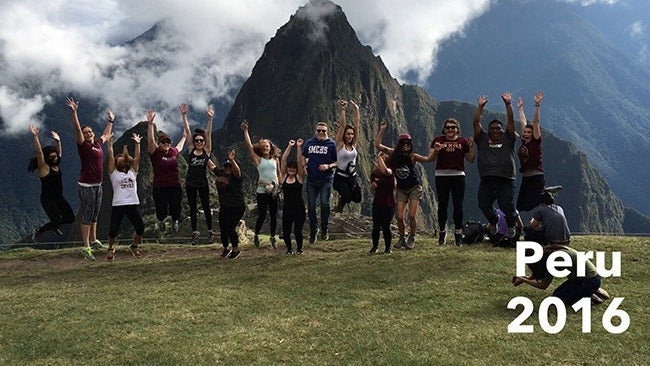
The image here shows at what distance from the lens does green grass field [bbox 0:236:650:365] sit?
18.9 feet

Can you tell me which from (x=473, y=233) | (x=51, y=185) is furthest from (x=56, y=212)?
(x=473, y=233)

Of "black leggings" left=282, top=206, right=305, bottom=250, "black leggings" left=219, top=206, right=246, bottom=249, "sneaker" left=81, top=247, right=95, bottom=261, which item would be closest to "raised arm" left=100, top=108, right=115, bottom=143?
"sneaker" left=81, top=247, right=95, bottom=261

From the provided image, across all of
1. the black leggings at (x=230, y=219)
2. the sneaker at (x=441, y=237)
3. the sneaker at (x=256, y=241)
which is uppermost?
the black leggings at (x=230, y=219)

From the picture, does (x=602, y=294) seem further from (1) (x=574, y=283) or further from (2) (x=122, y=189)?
(2) (x=122, y=189)

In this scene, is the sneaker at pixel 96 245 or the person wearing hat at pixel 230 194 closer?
the person wearing hat at pixel 230 194

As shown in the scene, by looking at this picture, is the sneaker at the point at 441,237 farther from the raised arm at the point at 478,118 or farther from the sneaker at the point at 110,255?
the sneaker at the point at 110,255

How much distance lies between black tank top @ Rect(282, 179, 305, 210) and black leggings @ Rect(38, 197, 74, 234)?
519cm

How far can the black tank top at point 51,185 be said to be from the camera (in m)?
11.2

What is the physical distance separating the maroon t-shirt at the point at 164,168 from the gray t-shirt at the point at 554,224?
8688mm

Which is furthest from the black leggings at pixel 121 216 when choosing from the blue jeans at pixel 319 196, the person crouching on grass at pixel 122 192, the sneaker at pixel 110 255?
the blue jeans at pixel 319 196

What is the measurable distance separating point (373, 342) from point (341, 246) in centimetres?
725

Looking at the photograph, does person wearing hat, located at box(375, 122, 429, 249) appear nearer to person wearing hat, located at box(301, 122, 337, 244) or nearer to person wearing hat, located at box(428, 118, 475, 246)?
person wearing hat, located at box(428, 118, 475, 246)

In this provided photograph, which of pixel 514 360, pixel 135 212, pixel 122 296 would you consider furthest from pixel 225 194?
pixel 514 360

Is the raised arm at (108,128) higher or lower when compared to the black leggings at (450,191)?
higher
